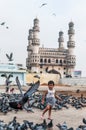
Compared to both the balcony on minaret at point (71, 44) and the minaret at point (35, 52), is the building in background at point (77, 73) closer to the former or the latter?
the balcony on minaret at point (71, 44)

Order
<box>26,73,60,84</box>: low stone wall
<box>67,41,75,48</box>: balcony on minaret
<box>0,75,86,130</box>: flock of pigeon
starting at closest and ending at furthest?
<box>0,75,86,130</box>: flock of pigeon → <box>26,73,60,84</box>: low stone wall → <box>67,41,75,48</box>: balcony on minaret

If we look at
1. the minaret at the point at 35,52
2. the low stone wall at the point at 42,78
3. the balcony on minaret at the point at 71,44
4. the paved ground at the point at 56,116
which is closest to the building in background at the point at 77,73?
the balcony on minaret at the point at 71,44

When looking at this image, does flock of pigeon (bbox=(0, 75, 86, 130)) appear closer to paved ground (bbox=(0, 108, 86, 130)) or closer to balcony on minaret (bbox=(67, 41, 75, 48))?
paved ground (bbox=(0, 108, 86, 130))

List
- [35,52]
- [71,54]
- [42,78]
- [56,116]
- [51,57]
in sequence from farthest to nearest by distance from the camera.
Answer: [51,57]
[71,54]
[35,52]
[42,78]
[56,116]

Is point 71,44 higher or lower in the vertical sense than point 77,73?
higher

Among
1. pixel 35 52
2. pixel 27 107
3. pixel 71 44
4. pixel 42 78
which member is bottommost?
pixel 27 107

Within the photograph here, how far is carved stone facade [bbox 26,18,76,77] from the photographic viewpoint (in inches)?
4008

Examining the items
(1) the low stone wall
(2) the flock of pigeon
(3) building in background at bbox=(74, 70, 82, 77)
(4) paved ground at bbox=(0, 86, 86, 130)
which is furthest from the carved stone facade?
(4) paved ground at bbox=(0, 86, 86, 130)

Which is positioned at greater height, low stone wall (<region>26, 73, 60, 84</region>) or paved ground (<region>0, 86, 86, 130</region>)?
low stone wall (<region>26, 73, 60, 84</region>)

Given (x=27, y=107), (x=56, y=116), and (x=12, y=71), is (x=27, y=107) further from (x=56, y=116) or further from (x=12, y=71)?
(x=12, y=71)

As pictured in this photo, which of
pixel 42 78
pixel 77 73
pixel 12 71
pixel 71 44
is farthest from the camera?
pixel 71 44

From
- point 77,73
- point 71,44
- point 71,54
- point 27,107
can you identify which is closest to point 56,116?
point 27,107

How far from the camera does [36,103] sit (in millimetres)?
17812

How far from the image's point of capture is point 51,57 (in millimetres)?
107188
